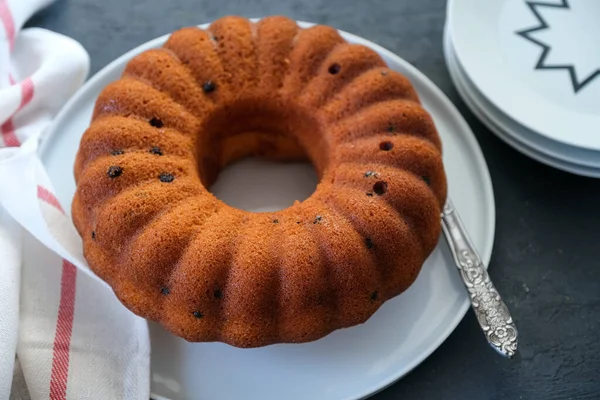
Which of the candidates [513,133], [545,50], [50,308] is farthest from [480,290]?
[50,308]

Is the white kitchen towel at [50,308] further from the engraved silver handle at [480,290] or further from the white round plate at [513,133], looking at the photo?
the white round plate at [513,133]

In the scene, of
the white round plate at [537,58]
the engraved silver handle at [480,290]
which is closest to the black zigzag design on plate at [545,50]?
the white round plate at [537,58]

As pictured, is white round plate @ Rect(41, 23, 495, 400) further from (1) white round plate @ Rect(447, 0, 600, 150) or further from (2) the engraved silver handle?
(1) white round plate @ Rect(447, 0, 600, 150)

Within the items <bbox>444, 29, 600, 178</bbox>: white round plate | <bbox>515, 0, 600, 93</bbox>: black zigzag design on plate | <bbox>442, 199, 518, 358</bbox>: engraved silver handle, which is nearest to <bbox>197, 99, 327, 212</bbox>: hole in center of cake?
<bbox>442, 199, 518, 358</bbox>: engraved silver handle

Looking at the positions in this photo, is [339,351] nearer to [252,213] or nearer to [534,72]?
[252,213]

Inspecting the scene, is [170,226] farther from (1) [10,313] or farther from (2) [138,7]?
(2) [138,7]

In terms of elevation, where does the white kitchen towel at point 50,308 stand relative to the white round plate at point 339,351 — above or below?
above
